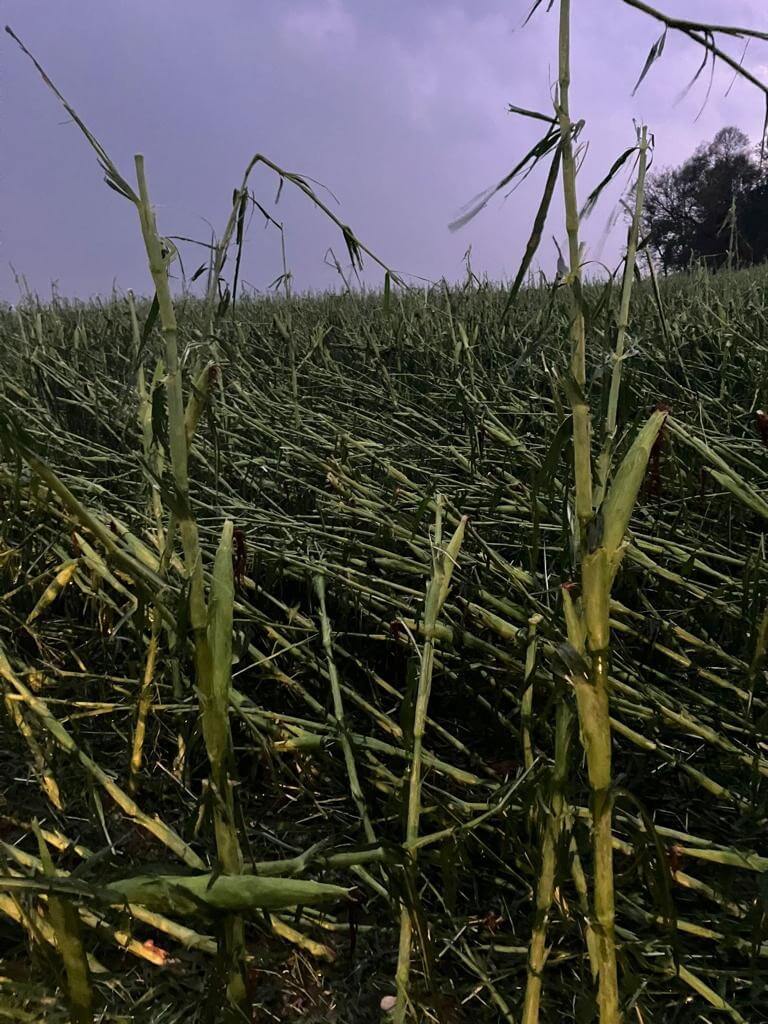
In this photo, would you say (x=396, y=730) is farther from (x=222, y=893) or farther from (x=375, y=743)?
(x=222, y=893)

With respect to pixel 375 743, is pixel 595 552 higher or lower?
higher

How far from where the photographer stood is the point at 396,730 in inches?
37.4

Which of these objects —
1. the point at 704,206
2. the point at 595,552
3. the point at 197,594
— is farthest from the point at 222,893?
the point at 704,206

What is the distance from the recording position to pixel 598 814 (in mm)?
488

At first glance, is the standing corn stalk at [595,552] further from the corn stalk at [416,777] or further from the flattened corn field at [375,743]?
the corn stalk at [416,777]

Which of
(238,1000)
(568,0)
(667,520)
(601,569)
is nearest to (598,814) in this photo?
(601,569)

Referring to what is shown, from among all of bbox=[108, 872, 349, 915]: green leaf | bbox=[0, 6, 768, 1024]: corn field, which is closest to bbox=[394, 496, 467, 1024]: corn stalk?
bbox=[0, 6, 768, 1024]: corn field

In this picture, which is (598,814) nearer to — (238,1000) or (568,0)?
(238,1000)

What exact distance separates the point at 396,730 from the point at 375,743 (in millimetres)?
73

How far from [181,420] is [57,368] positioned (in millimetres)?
2244

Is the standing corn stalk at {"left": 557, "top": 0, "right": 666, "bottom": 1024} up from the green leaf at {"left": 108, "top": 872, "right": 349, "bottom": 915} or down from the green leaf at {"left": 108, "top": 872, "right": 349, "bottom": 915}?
up

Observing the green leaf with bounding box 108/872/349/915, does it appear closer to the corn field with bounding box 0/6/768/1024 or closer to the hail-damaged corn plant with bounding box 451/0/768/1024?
the corn field with bounding box 0/6/768/1024

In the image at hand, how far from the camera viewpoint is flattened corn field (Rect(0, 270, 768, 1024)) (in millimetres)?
553

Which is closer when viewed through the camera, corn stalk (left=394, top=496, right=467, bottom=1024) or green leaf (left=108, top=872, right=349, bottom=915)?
green leaf (left=108, top=872, right=349, bottom=915)
